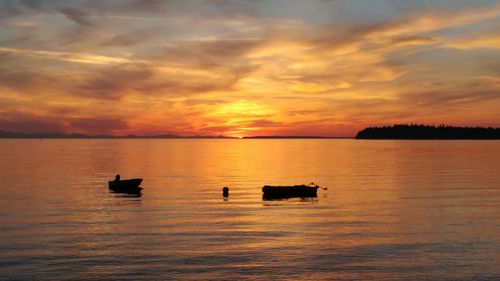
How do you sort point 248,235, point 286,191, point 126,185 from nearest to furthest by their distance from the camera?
1. point 248,235
2. point 286,191
3. point 126,185

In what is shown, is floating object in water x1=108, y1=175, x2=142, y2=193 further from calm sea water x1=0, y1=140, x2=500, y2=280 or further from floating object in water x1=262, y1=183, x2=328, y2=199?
floating object in water x1=262, y1=183, x2=328, y2=199

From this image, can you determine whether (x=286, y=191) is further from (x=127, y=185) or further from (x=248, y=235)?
(x=248, y=235)

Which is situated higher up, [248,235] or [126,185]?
[126,185]

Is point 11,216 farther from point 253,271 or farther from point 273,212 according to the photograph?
point 253,271

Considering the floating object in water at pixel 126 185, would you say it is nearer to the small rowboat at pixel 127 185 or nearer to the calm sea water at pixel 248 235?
the small rowboat at pixel 127 185

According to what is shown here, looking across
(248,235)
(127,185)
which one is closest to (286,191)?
(127,185)

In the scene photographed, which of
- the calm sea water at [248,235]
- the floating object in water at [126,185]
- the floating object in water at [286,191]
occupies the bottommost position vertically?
the calm sea water at [248,235]

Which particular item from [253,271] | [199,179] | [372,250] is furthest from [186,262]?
[199,179]

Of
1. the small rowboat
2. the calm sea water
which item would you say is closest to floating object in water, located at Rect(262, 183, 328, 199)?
the calm sea water

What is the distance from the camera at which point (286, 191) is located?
58.5 meters

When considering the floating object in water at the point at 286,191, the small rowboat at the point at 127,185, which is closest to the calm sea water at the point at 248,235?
the floating object in water at the point at 286,191

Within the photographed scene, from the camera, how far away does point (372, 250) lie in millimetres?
30906

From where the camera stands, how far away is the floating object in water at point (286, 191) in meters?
57.5

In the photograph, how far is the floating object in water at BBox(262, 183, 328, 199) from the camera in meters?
57.5
